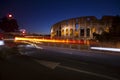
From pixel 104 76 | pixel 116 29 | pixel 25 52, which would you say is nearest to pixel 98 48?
pixel 25 52

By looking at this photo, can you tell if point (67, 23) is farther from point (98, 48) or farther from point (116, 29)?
point (98, 48)

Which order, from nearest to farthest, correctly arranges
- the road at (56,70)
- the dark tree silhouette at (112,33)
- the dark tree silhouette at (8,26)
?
the road at (56,70)
the dark tree silhouette at (112,33)
the dark tree silhouette at (8,26)

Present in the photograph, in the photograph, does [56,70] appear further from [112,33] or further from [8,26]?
[8,26]

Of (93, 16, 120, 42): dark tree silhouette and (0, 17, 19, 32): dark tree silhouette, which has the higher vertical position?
(0, 17, 19, 32): dark tree silhouette

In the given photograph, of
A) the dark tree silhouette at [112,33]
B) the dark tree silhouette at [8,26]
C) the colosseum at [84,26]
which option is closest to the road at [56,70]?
the dark tree silhouette at [112,33]

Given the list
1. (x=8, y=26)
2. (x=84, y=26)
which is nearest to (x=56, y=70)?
(x=84, y=26)

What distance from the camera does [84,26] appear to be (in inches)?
2835

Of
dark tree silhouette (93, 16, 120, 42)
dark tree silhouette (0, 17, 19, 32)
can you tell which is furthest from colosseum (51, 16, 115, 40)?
dark tree silhouette (0, 17, 19, 32)

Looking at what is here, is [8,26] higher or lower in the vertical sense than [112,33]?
higher

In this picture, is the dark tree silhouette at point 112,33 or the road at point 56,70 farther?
the dark tree silhouette at point 112,33

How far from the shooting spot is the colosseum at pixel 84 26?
6562 centimetres

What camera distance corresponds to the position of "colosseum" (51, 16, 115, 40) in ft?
215

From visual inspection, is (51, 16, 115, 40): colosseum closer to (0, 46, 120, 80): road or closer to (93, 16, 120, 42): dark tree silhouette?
(93, 16, 120, 42): dark tree silhouette

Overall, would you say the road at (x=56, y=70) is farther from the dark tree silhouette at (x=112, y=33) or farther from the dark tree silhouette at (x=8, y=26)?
the dark tree silhouette at (x=8, y=26)
